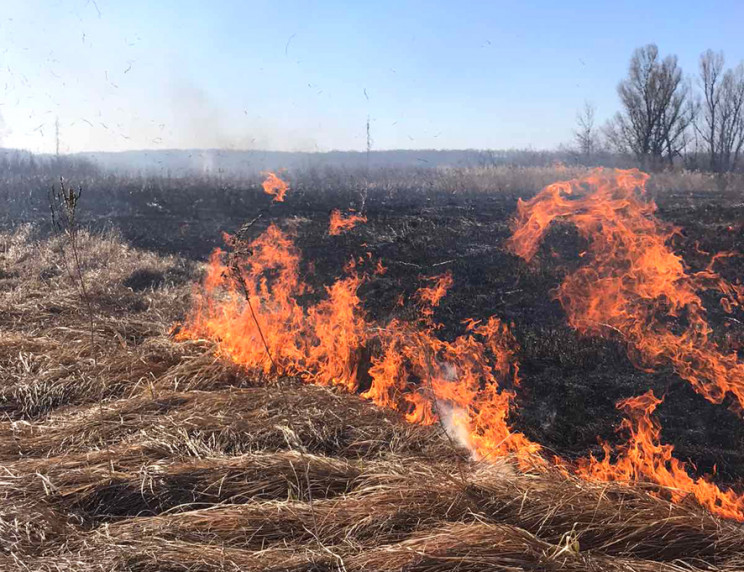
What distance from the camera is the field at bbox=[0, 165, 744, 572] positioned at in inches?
98.7

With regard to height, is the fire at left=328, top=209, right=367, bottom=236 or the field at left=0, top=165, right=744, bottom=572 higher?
the fire at left=328, top=209, right=367, bottom=236

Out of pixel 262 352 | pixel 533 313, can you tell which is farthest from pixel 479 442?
pixel 533 313

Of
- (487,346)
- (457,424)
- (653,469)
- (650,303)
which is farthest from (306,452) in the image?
(650,303)

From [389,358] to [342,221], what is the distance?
9.27m

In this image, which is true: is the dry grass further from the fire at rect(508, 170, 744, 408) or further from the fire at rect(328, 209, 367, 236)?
the fire at rect(328, 209, 367, 236)

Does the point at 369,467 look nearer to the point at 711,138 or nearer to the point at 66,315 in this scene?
the point at 66,315

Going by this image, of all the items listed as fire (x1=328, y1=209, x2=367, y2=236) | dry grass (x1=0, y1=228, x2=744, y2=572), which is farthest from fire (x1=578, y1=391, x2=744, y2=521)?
fire (x1=328, y1=209, x2=367, y2=236)

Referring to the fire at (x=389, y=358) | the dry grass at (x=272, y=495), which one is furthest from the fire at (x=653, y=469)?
the fire at (x=389, y=358)

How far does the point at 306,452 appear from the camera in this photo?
137 inches

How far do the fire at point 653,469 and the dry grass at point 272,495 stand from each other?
0.26 m

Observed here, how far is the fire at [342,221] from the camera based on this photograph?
42.3ft

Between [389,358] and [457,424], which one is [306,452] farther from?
[389,358]

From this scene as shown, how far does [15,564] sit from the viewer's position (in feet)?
7.80

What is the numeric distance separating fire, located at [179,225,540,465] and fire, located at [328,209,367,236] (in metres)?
6.21
